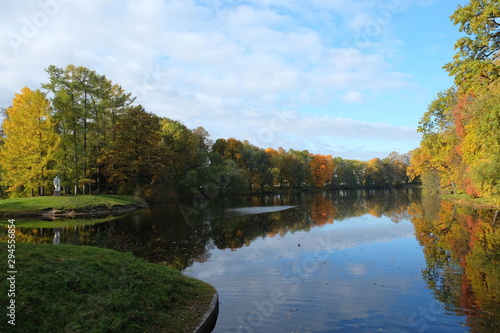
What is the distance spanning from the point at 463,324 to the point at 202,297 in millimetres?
7226

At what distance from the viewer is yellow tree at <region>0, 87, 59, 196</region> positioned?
121 ft

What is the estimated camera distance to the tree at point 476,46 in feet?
39.1

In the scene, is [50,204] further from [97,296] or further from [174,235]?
[97,296]

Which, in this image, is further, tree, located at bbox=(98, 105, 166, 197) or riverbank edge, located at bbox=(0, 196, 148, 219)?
tree, located at bbox=(98, 105, 166, 197)

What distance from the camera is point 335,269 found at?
13.6 metres

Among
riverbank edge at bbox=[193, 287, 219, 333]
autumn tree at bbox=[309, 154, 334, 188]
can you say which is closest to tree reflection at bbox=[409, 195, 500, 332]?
riverbank edge at bbox=[193, 287, 219, 333]

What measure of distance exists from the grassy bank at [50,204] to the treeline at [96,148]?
13.6 ft

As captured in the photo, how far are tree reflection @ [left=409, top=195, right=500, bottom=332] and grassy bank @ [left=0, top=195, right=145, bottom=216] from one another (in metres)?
34.2

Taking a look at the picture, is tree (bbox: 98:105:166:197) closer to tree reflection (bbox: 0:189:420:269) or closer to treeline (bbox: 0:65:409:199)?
treeline (bbox: 0:65:409:199)

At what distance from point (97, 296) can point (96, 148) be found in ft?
151

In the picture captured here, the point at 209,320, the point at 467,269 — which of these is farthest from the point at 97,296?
the point at 467,269

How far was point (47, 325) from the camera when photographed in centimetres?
605

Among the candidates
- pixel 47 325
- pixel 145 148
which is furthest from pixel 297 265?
pixel 145 148

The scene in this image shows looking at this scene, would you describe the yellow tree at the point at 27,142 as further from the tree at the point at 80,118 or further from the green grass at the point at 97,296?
the green grass at the point at 97,296
